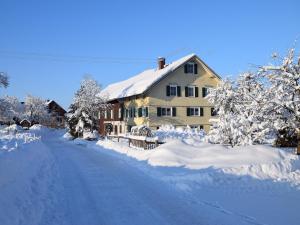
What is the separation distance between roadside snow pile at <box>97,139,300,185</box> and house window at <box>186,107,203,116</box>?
2749 centimetres

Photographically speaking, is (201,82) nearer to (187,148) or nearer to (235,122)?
(235,122)

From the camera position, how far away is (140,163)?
1978 centimetres

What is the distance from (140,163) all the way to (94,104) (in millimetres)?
31618

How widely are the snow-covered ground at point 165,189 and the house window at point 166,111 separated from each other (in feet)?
87.3

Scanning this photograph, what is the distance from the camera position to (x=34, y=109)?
98.6m

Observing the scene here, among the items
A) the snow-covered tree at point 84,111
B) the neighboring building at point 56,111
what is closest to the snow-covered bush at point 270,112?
the snow-covered tree at point 84,111

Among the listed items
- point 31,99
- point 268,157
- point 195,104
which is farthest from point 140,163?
point 31,99

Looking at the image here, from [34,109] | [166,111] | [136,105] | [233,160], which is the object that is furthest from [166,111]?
[34,109]

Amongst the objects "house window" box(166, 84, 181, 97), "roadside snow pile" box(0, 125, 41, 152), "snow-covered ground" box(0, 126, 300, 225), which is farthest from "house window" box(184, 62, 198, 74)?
"snow-covered ground" box(0, 126, 300, 225)

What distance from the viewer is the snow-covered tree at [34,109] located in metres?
98.4

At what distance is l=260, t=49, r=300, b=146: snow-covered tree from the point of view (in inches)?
794

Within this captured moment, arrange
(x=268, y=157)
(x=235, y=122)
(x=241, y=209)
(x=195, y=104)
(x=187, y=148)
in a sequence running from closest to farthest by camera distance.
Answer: (x=241, y=209), (x=268, y=157), (x=187, y=148), (x=235, y=122), (x=195, y=104)

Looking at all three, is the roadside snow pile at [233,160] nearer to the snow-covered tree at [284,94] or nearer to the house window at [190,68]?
the snow-covered tree at [284,94]

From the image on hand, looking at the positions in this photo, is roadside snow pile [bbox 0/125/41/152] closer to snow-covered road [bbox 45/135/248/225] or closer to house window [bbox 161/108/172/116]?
snow-covered road [bbox 45/135/248/225]
